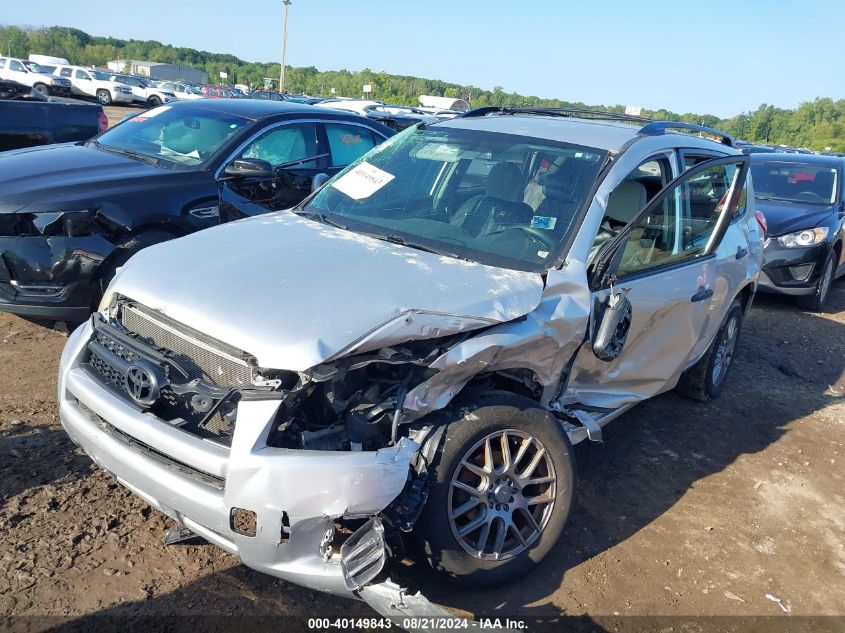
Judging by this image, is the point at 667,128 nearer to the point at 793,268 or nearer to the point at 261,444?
the point at 261,444

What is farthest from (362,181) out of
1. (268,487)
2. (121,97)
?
(121,97)

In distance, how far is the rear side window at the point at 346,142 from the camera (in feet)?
22.2

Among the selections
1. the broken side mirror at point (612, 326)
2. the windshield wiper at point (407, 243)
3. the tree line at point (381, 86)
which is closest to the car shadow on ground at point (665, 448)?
the broken side mirror at point (612, 326)

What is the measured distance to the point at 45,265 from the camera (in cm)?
482

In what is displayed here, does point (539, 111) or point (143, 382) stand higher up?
point (539, 111)

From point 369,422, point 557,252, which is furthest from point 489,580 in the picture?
point 557,252

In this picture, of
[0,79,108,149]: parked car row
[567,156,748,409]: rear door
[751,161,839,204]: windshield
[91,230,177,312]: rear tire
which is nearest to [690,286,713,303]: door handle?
[567,156,748,409]: rear door

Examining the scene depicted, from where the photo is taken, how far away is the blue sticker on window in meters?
3.61

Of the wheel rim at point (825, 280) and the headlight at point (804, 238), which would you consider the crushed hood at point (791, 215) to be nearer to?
the headlight at point (804, 238)

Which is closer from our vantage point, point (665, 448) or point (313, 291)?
point (313, 291)

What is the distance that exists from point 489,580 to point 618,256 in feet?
5.50

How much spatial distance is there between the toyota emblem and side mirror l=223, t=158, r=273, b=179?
10.3 ft

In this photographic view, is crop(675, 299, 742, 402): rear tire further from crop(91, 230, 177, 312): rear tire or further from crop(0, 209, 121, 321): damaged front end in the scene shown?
crop(0, 209, 121, 321): damaged front end

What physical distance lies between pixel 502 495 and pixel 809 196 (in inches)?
331
